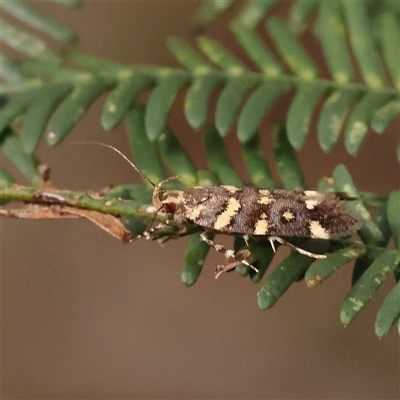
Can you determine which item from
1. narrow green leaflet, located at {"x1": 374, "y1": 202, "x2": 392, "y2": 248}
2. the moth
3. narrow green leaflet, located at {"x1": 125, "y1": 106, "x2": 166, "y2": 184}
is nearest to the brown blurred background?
narrow green leaflet, located at {"x1": 125, "y1": 106, "x2": 166, "y2": 184}

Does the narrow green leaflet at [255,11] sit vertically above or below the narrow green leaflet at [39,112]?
above

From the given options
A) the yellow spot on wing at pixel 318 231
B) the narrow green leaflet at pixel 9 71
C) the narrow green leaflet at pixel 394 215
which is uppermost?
the narrow green leaflet at pixel 9 71

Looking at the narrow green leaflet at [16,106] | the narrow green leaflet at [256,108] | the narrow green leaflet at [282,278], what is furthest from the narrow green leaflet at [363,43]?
the narrow green leaflet at [16,106]

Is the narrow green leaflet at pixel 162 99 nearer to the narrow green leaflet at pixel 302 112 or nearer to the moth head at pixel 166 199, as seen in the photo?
the moth head at pixel 166 199

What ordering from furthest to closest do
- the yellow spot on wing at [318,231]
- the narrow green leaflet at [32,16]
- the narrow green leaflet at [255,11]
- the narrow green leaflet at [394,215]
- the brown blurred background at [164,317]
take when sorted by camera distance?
the brown blurred background at [164,317]
the narrow green leaflet at [255,11]
the narrow green leaflet at [32,16]
the yellow spot on wing at [318,231]
the narrow green leaflet at [394,215]

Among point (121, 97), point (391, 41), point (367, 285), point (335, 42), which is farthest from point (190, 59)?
point (367, 285)

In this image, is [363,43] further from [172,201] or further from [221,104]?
[172,201]
